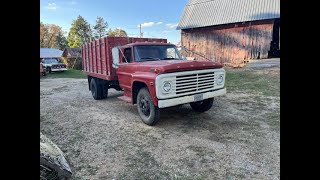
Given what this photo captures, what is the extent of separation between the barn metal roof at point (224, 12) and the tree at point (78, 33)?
181 feet

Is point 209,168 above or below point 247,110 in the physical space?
below

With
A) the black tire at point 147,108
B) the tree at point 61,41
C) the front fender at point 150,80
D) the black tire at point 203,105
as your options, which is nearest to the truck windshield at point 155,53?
the front fender at point 150,80

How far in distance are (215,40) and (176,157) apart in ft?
66.2

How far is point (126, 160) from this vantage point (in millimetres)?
4418

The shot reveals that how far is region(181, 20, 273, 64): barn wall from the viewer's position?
20.2 metres

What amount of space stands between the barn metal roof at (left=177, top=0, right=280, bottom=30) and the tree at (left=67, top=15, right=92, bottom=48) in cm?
5508

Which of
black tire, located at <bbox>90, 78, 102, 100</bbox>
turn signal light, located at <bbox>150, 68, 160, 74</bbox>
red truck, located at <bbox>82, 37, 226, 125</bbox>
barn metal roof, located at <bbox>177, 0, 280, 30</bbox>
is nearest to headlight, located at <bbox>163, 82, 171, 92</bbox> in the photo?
red truck, located at <bbox>82, 37, 226, 125</bbox>

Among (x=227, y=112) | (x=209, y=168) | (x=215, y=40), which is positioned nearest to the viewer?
(x=209, y=168)

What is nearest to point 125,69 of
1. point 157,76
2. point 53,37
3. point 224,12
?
point 157,76

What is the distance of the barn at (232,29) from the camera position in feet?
65.6

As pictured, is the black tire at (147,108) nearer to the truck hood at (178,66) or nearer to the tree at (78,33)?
the truck hood at (178,66)

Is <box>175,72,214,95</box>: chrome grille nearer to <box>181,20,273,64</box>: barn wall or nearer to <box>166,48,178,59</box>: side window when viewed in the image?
<box>166,48,178,59</box>: side window
